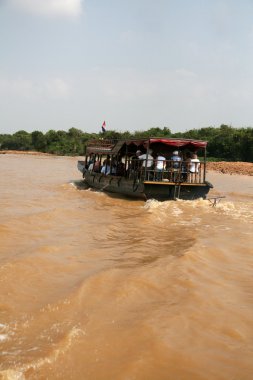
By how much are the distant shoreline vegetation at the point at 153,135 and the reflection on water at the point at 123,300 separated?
251 inches

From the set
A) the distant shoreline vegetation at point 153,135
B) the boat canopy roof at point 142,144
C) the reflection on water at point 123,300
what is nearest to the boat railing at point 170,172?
the boat canopy roof at point 142,144

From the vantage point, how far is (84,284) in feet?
16.1

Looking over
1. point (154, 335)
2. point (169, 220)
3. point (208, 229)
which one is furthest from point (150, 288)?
point (169, 220)

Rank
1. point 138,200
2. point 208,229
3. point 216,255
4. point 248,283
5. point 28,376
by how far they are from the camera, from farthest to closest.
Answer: point 138,200 < point 208,229 < point 216,255 < point 248,283 < point 28,376

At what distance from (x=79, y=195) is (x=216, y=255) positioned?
26.4 feet

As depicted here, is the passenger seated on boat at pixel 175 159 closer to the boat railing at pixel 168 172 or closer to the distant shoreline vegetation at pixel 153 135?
the boat railing at pixel 168 172

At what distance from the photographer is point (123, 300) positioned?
14.9 feet

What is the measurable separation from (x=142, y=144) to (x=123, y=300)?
8214 mm

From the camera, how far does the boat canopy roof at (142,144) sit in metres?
11.6

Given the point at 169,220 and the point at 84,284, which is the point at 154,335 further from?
the point at 169,220

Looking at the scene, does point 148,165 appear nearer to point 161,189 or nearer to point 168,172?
point 168,172

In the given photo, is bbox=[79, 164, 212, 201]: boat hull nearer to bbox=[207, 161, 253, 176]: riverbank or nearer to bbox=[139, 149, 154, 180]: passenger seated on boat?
bbox=[139, 149, 154, 180]: passenger seated on boat

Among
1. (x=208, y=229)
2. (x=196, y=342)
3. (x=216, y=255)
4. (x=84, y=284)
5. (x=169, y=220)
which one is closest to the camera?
(x=196, y=342)

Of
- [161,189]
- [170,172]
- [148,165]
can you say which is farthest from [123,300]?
[148,165]
